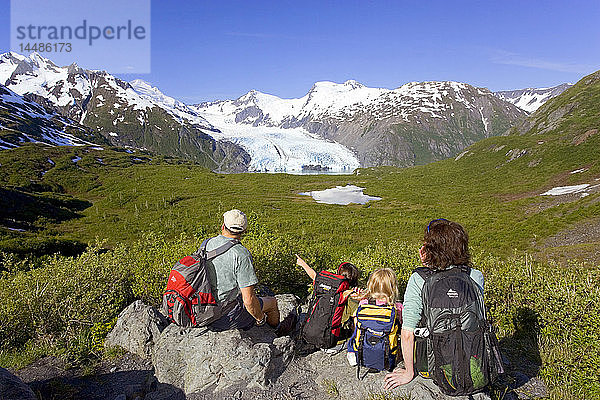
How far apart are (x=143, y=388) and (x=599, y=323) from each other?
7.24 meters

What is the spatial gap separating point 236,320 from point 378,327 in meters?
2.21

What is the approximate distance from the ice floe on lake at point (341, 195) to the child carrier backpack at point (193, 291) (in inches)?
2267

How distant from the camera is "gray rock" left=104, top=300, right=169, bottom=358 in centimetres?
673

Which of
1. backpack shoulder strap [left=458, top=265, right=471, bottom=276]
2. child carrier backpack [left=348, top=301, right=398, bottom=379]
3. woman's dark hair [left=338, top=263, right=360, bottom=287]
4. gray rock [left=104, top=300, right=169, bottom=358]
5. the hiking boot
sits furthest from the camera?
gray rock [left=104, top=300, right=169, bottom=358]

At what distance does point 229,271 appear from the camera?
5.27 meters

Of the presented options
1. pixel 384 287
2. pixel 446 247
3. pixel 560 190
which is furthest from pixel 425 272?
pixel 560 190

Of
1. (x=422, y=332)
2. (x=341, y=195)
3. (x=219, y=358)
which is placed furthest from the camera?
(x=341, y=195)

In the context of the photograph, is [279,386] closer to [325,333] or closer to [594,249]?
[325,333]

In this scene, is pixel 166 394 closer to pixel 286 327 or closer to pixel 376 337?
pixel 286 327

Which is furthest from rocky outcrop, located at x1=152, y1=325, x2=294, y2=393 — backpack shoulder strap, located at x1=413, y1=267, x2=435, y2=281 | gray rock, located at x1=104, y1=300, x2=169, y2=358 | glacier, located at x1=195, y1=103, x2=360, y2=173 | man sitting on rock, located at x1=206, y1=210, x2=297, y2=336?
glacier, located at x1=195, y1=103, x2=360, y2=173

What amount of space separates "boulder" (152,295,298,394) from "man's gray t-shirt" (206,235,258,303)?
721mm

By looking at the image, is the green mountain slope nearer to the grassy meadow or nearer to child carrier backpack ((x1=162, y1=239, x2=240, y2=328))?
the grassy meadow

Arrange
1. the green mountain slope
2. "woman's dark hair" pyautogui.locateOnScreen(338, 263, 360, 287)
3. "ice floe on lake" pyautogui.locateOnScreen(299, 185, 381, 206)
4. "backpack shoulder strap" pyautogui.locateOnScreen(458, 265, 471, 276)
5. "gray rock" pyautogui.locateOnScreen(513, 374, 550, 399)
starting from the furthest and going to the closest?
"ice floe on lake" pyautogui.locateOnScreen(299, 185, 381, 206) → the green mountain slope → "woman's dark hair" pyautogui.locateOnScreen(338, 263, 360, 287) → "gray rock" pyautogui.locateOnScreen(513, 374, 550, 399) → "backpack shoulder strap" pyautogui.locateOnScreen(458, 265, 471, 276)

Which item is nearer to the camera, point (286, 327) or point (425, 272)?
point (425, 272)
